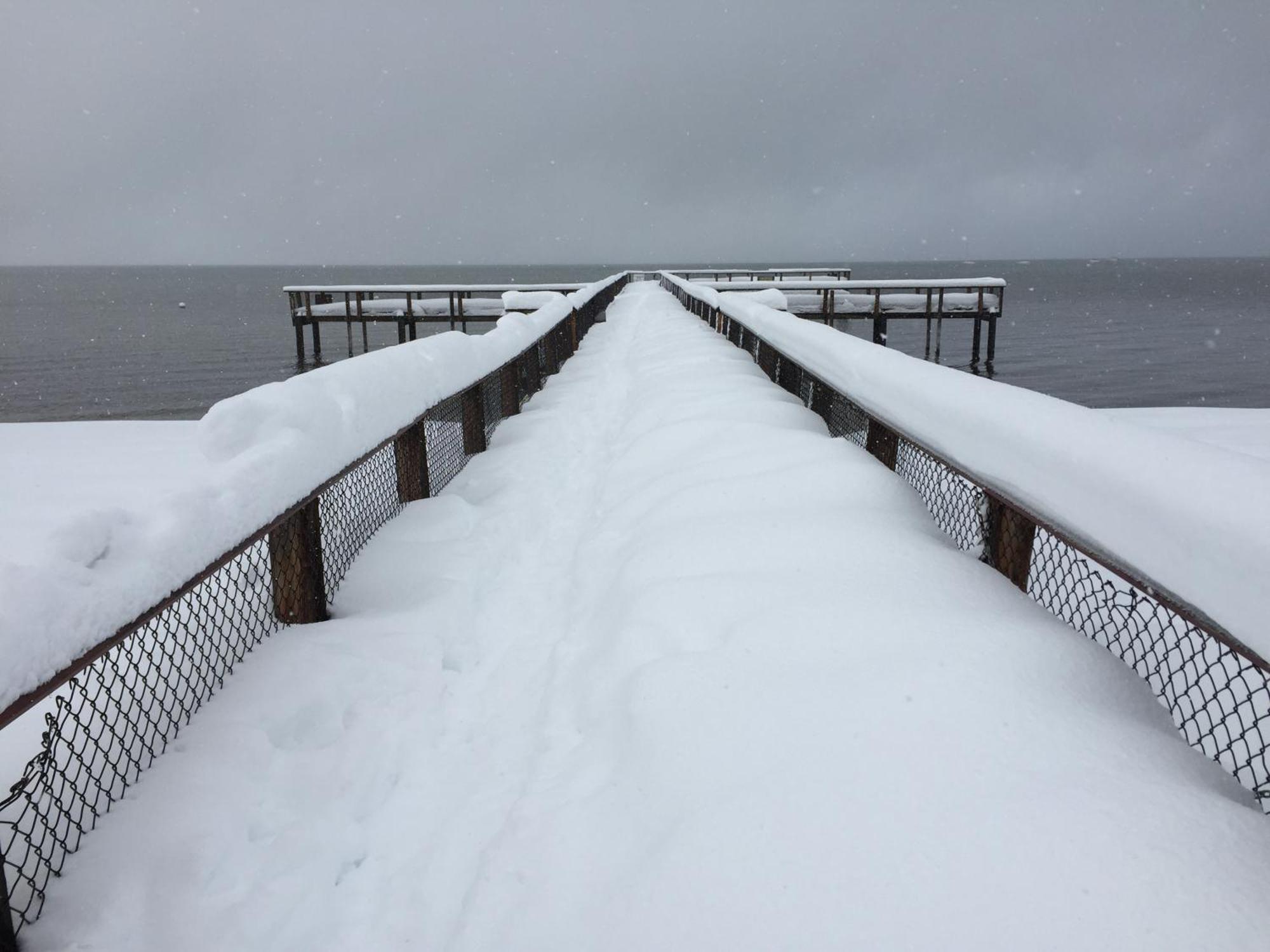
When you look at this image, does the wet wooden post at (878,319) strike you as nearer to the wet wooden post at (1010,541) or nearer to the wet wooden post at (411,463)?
the wet wooden post at (411,463)

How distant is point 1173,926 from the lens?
1517 millimetres

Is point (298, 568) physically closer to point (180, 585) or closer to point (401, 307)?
point (180, 585)

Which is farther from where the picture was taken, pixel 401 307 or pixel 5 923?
pixel 401 307

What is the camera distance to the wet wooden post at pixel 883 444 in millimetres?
4926

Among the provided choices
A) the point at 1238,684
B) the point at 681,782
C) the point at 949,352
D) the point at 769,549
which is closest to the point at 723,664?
the point at 681,782

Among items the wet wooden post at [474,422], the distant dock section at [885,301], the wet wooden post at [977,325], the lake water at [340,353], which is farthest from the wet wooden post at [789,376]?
the wet wooden post at [977,325]

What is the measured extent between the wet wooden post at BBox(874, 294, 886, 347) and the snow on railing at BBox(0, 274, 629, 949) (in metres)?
27.8

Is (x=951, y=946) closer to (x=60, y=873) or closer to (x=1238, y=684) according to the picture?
(x=1238, y=684)

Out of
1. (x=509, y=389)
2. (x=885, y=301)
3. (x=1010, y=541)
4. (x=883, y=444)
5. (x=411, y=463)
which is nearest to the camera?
(x=1010, y=541)

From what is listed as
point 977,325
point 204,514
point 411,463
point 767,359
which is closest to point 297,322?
point 977,325

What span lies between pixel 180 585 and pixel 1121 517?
255 centimetres

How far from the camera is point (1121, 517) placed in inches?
76.9

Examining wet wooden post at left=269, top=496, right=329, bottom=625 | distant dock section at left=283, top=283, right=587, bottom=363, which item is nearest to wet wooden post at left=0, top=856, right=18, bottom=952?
wet wooden post at left=269, top=496, right=329, bottom=625

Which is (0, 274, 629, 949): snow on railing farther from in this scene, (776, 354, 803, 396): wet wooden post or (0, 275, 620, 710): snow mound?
(776, 354, 803, 396): wet wooden post
